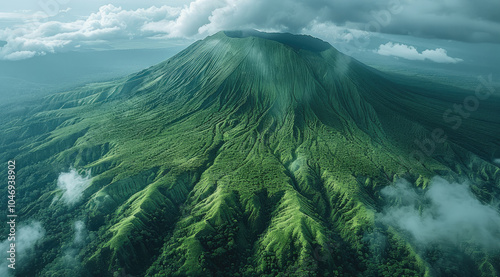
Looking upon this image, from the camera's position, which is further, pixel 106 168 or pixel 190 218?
pixel 106 168

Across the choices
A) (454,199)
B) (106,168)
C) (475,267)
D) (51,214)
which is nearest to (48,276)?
(51,214)

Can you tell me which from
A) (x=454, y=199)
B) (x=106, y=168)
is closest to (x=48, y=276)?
(x=106, y=168)

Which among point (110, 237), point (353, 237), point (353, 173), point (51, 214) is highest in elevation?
point (353, 173)

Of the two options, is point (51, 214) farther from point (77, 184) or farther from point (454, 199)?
point (454, 199)

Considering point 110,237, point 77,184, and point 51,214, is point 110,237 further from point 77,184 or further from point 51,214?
point 77,184

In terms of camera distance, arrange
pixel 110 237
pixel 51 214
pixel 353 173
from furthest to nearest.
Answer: pixel 353 173
pixel 51 214
pixel 110 237


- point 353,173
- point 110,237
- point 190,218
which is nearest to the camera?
point 110,237

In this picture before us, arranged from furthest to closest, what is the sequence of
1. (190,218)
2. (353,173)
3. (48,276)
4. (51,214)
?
(353,173), (51,214), (190,218), (48,276)

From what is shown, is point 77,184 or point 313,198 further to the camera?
point 77,184

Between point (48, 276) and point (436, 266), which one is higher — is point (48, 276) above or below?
below
